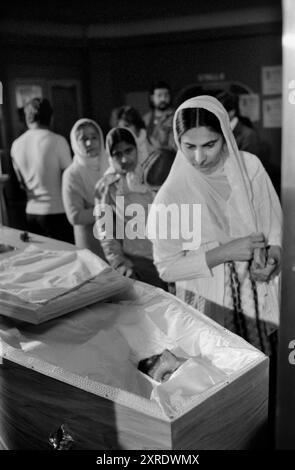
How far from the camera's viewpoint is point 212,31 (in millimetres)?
1347

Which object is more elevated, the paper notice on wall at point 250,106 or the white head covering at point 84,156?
the paper notice on wall at point 250,106

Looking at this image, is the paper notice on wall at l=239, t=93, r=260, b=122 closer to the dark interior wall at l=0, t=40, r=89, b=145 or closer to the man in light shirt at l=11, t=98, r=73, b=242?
the dark interior wall at l=0, t=40, r=89, b=145

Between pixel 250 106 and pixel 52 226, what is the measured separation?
0.76 metres

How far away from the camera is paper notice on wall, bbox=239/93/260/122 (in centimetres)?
134

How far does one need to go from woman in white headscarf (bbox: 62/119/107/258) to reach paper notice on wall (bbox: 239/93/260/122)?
1.43 ft

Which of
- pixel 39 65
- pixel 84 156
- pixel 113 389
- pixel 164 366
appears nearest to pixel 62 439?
pixel 113 389

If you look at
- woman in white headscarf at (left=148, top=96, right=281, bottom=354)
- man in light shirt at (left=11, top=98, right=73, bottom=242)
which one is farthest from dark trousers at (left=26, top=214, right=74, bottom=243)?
woman in white headscarf at (left=148, top=96, right=281, bottom=354)

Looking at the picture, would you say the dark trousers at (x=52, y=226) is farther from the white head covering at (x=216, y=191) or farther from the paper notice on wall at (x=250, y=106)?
the paper notice on wall at (x=250, y=106)

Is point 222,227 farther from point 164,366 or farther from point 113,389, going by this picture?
point 113,389

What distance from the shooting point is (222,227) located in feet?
4.91

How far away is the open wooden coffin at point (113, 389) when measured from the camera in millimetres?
1230

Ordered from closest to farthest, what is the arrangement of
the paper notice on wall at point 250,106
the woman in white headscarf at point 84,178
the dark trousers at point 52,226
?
the paper notice on wall at point 250,106 → the woman in white headscarf at point 84,178 → the dark trousers at point 52,226

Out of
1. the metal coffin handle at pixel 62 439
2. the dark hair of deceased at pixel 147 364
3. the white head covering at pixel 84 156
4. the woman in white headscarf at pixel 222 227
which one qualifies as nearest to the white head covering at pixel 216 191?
the woman in white headscarf at pixel 222 227

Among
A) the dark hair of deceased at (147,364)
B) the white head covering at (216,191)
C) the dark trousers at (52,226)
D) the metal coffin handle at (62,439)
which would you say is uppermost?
the white head covering at (216,191)
